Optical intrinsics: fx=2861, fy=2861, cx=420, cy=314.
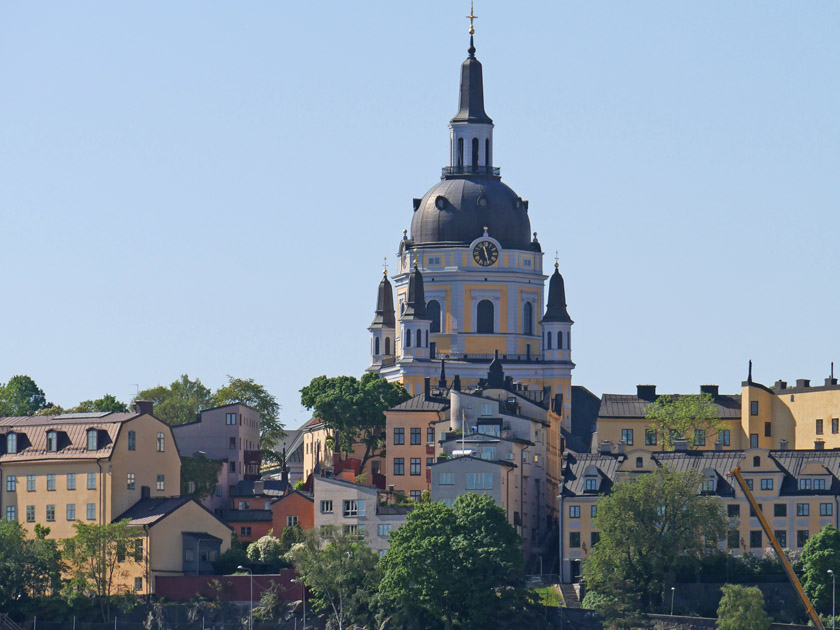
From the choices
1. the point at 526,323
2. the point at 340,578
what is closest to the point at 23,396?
the point at 526,323

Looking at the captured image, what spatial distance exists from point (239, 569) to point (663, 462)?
76.7 feet

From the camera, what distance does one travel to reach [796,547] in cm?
14450

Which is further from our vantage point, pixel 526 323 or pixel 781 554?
pixel 526 323

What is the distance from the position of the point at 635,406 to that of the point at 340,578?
1654 inches

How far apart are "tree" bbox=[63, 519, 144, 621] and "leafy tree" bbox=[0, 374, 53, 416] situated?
1620 inches

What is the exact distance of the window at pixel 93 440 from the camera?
149125 millimetres

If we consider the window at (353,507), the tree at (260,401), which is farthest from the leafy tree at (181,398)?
the window at (353,507)

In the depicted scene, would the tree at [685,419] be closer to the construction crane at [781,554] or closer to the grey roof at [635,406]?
the grey roof at [635,406]

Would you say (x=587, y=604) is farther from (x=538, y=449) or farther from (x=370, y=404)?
(x=370, y=404)

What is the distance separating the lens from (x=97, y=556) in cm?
14150

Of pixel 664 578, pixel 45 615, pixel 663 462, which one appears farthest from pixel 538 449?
pixel 45 615

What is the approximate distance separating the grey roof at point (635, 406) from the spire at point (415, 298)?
20.9m

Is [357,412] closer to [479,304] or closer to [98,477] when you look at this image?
[98,477]

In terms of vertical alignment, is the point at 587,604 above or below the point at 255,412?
below
